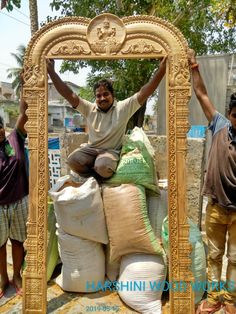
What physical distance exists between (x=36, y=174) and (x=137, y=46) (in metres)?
1.28

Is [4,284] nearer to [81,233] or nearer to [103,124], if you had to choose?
[81,233]

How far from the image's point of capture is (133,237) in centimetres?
240

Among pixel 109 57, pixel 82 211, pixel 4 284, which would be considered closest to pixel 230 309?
pixel 82 211

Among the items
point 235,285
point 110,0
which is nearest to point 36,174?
point 235,285

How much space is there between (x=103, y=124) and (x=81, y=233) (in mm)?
975

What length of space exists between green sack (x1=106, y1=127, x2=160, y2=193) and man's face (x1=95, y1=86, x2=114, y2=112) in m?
0.40

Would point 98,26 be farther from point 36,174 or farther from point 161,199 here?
point 161,199

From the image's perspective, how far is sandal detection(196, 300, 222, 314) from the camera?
232 cm

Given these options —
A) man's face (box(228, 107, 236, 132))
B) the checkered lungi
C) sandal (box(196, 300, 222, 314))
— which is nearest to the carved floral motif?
man's face (box(228, 107, 236, 132))

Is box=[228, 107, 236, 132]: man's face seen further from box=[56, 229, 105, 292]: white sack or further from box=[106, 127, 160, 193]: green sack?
box=[56, 229, 105, 292]: white sack

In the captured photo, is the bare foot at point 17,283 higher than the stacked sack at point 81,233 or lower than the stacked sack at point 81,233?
lower

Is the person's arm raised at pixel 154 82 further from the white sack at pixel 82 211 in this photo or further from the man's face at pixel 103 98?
the white sack at pixel 82 211

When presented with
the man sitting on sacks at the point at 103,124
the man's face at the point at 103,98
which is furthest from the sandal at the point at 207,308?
the man's face at the point at 103,98

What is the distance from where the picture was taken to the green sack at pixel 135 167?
256 cm
